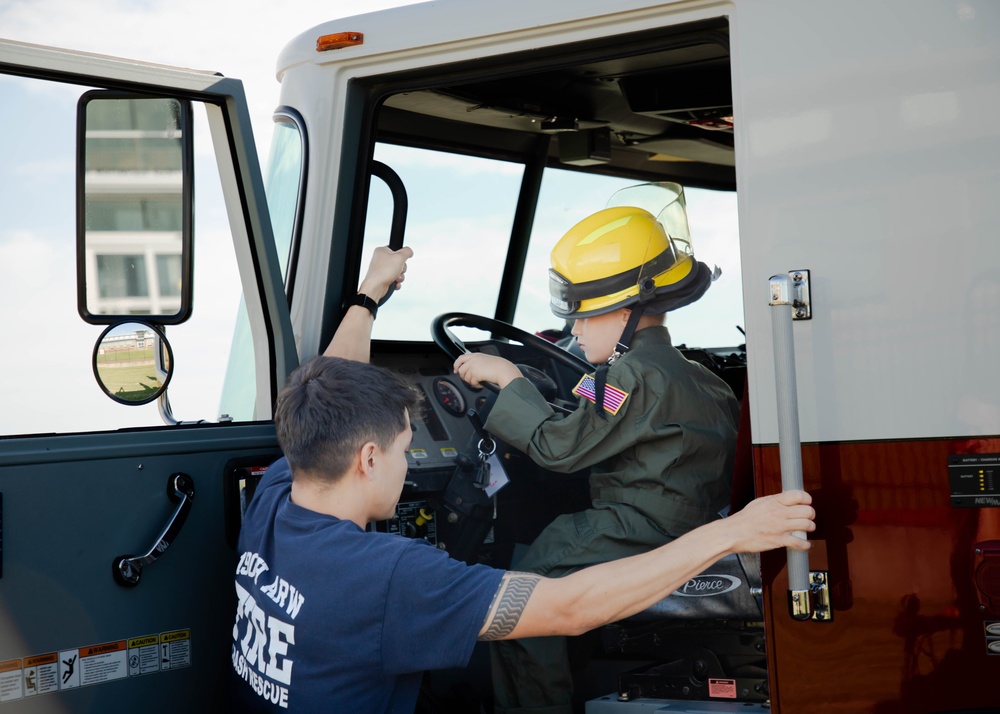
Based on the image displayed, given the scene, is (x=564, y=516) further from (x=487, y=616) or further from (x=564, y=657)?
(x=487, y=616)

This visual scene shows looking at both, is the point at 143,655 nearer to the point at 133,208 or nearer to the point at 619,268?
the point at 133,208

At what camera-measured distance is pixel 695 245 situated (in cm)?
403

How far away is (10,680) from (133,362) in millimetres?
703

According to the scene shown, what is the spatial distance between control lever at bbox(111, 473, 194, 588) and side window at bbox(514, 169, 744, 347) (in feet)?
7.04

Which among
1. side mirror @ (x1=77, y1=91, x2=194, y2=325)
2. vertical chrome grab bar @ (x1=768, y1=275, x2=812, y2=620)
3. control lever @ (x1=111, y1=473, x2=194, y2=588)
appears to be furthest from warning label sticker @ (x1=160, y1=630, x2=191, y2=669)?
vertical chrome grab bar @ (x1=768, y1=275, x2=812, y2=620)

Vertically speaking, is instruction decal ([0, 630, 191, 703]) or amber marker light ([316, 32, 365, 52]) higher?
amber marker light ([316, 32, 365, 52])

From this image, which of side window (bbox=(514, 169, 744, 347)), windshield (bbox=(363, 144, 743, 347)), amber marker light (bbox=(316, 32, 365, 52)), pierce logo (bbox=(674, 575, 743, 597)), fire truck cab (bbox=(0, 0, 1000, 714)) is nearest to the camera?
fire truck cab (bbox=(0, 0, 1000, 714))

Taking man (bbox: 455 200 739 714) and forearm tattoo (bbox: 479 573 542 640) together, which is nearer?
forearm tattoo (bbox: 479 573 542 640)

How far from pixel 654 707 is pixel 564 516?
0.59 meters

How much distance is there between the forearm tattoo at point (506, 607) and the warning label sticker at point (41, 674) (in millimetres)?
936

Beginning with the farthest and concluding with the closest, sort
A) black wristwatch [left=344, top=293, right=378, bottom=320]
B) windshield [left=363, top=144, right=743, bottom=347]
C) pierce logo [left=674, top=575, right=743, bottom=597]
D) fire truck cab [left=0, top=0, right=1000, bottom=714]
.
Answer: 1. windshield [left=363, top=144, right=743, bottom=347]
2. black wristwatch [left=344, top=293, right=378, bottom=320]
3. pierce logo [left=674, top=575, right=743, bottom=597]
4. fire truck cab [left=0, top=0, right=1000, bottom=714]

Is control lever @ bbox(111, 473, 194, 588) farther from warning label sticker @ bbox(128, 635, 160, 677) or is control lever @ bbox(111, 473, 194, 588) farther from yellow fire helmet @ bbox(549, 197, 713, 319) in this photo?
yellow fire helmet @ bbox(549, 197, 713, 319)

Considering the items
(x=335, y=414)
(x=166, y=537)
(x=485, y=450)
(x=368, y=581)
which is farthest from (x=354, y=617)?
(x=485, y=450)

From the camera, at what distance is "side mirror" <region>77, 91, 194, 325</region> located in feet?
7.11
